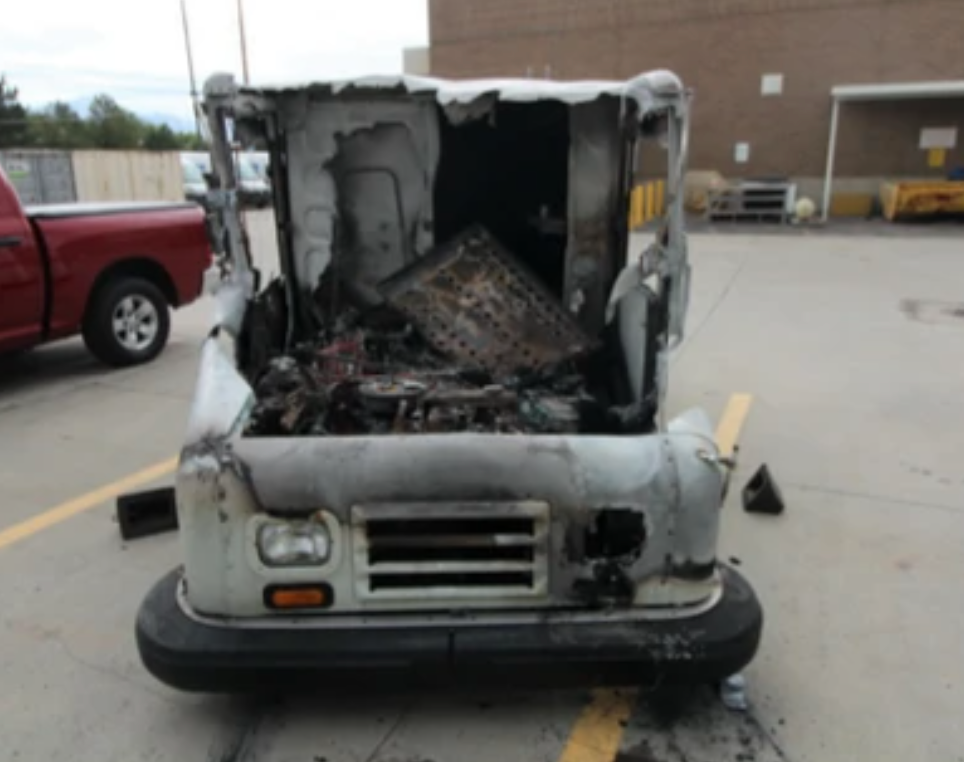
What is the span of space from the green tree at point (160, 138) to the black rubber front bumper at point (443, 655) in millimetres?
52772

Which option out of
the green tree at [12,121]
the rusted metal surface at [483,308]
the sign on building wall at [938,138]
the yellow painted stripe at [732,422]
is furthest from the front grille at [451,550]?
the green tree at [12,121]

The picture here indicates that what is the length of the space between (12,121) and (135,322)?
154 feet

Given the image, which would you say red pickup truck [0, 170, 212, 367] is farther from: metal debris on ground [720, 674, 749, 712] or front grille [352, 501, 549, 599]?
metal debris on ground [720, 674, 749, 712]

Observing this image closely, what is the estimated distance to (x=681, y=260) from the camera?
3307 mm

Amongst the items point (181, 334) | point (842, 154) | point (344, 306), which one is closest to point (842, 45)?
point (842, 154)

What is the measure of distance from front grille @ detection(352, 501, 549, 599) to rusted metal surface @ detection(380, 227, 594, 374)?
4.95ft

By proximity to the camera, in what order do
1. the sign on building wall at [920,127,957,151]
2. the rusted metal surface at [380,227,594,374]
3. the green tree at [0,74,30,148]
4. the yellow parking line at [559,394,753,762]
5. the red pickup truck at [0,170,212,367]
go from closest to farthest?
the yellow parking line at [559,394,753,762]
the rusted metal surface at [380,227,594,374]
the red pickup truck at [0,170,212,367]
the sign on building wall at [920,127,957,151]
the green tree at [0,74,30,148]

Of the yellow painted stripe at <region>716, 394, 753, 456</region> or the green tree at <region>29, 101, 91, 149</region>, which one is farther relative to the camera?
the green tree at <region>29, 101, 91, 149</region>

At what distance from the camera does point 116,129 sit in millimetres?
49531

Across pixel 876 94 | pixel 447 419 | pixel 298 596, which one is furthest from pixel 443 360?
pixel 876 94

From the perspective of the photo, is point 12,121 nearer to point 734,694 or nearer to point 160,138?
point 160,138

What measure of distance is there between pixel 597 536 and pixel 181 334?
23.0ft

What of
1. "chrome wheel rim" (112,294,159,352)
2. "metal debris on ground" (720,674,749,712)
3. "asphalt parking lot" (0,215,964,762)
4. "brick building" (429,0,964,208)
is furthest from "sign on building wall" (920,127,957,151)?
"metal debris on ground" (720,674,749,712)

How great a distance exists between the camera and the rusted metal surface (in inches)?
158
